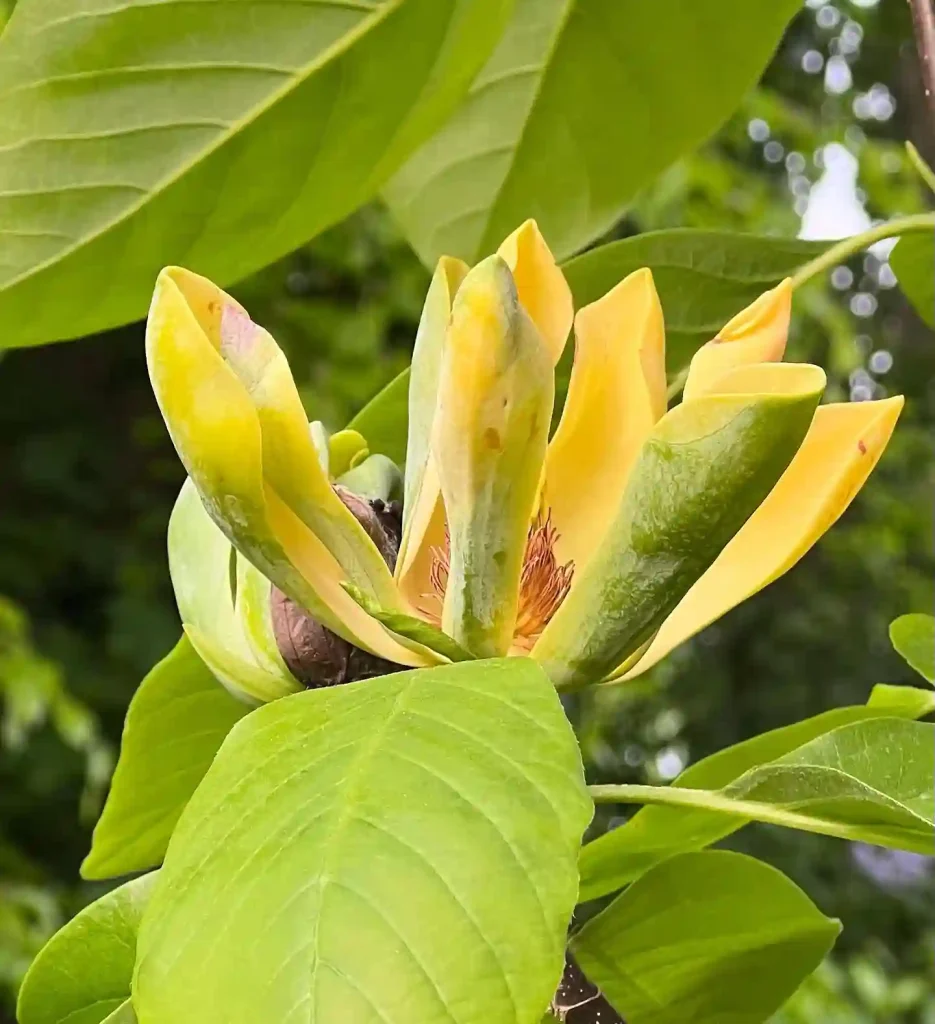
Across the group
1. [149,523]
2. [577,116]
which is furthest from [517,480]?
[149,523]

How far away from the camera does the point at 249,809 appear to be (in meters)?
0.18

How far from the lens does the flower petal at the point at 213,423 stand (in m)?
0.20

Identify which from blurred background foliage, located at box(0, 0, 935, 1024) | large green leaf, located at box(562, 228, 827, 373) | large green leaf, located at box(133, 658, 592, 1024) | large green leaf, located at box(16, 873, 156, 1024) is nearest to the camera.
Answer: large green leaf, located at box(133, 658, 592, 1024)

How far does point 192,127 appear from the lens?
1.10 ft

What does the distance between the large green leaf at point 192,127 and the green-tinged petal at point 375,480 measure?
0.35ft

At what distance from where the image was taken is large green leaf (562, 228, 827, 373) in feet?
1.21

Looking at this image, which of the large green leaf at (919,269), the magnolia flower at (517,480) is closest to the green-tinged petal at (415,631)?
the magnolia flower at (517,480)

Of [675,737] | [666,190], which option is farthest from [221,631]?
[675,737]

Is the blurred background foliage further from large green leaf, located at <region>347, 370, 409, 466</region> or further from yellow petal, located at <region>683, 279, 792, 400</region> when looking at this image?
yellow petal, located at <region>683, 279, 792, 400</region>

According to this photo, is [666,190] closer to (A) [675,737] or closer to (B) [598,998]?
(B) [598,998]

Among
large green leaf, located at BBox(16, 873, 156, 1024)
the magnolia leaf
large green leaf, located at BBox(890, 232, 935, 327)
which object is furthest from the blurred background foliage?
large green leaf, located at BBox(16, 873, 156, 1024)

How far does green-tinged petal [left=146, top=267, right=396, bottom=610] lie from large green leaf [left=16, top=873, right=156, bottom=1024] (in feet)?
0.31

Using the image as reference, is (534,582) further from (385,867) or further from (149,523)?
(149,523)

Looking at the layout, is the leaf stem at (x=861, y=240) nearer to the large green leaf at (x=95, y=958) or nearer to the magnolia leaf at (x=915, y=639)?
the magnolia leaf at (x=915, y=639)
